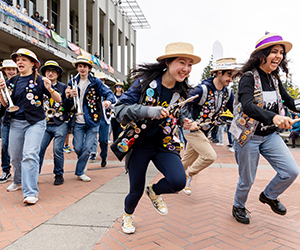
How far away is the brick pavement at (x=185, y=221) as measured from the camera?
2.51 m

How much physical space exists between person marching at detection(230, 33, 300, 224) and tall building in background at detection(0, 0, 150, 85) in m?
1.28

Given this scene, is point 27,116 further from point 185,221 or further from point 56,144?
point 185,221

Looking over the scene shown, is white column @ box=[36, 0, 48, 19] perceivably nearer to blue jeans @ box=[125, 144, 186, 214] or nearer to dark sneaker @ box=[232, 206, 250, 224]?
blue jeans @ box=[125, 144, 186, 214]

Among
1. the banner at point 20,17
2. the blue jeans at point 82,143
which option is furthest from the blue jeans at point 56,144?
the banner at point 20,17

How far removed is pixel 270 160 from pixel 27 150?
3001 mm

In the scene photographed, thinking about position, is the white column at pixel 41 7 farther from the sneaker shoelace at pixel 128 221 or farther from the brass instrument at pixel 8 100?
the sneaker shoelace at pixel 128 221

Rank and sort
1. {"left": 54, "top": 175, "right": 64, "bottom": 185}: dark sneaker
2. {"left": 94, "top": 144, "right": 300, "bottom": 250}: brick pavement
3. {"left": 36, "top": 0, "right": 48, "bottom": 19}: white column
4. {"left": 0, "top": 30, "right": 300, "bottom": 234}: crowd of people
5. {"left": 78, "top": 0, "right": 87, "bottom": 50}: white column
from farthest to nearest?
{"left": 78, "top": 0, "right": 87, "bottom": 50}: white column
{"left": 36, "top": 0, "right": 48, "bottom": 19}: white column
{"left": 54, "top": 175, "right": 64, "bottom": 185}: dark sneaker
{"left": 0, "top": 30, "right": 300, "bottom": 234}: crowd of people
{"left": 94, "top": 144, "right": 300, "bottom": 250}: brick pavement

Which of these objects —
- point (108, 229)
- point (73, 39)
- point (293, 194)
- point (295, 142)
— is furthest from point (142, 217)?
point (73, 39)

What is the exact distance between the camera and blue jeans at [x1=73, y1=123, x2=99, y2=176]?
4.70m

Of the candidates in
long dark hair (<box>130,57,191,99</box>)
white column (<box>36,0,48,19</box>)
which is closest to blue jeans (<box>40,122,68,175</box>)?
long dark hair (<box>130,57,191,99</box>)

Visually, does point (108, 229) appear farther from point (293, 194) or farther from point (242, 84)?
point (293, 194)

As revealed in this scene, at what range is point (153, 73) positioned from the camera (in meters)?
2.76

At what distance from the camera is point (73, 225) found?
2799 mm

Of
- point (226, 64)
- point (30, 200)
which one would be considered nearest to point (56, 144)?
point (30, 200)
